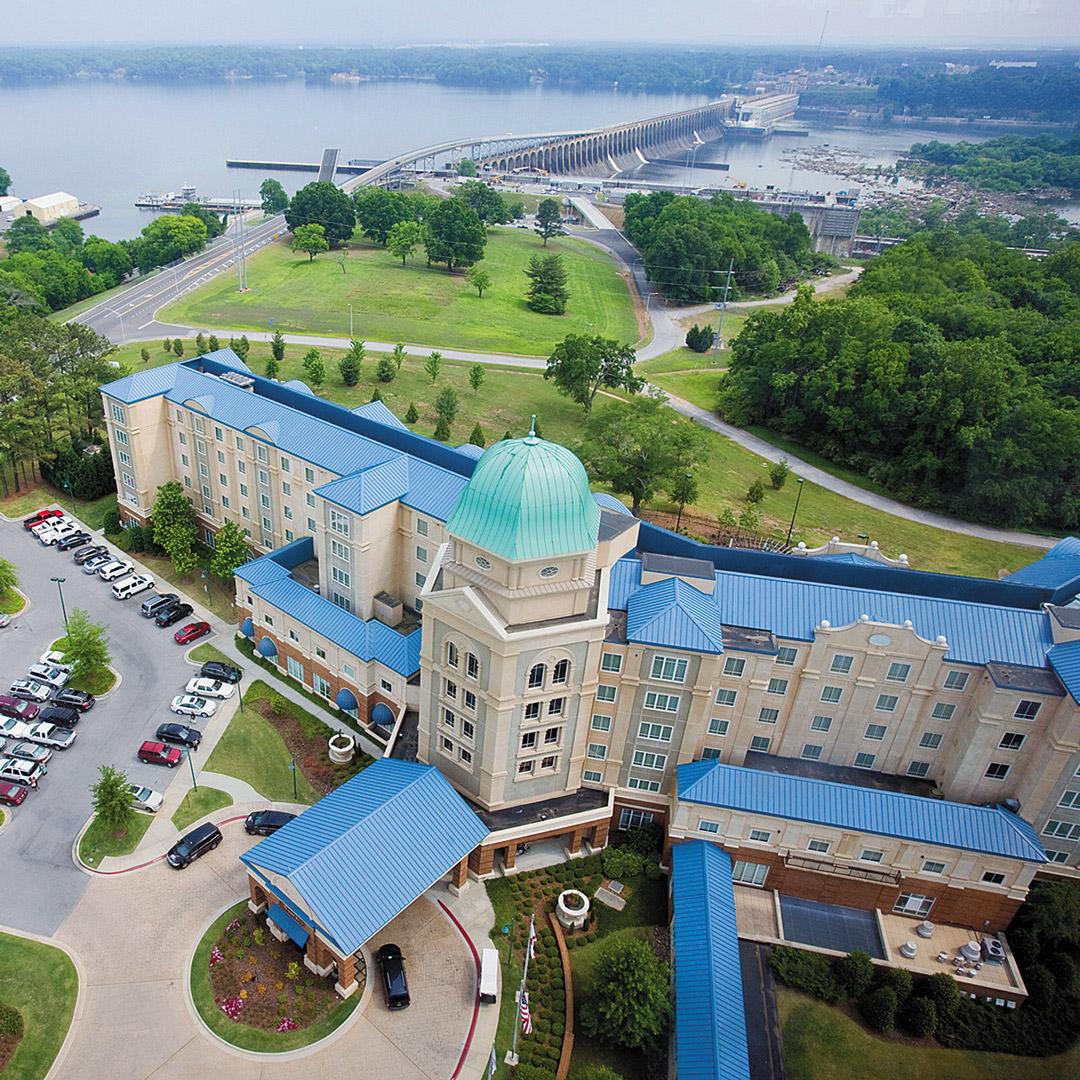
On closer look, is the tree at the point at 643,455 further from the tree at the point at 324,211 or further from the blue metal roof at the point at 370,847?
the tree at the point at 324,211

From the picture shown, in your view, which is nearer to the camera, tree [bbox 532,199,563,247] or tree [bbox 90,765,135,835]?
tree [bbox 90,765,135,835]

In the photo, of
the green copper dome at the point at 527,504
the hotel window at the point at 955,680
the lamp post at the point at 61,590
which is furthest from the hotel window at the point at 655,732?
the lamp post at the point at 61,590

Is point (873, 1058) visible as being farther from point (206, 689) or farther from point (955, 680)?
point (206, 689)

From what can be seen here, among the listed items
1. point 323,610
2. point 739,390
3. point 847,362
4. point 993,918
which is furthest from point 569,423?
point 993,918

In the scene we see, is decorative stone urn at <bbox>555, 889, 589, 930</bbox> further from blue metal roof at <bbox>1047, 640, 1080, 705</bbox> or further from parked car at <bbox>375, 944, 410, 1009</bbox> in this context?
blue metal roof at <bbox>1047, 640, 1080, 705</bbox>

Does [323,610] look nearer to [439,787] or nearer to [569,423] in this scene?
[439,787]

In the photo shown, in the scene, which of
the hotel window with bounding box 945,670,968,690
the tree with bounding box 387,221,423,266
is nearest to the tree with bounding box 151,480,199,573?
the hotel window with bounding box 945,670,968,690
